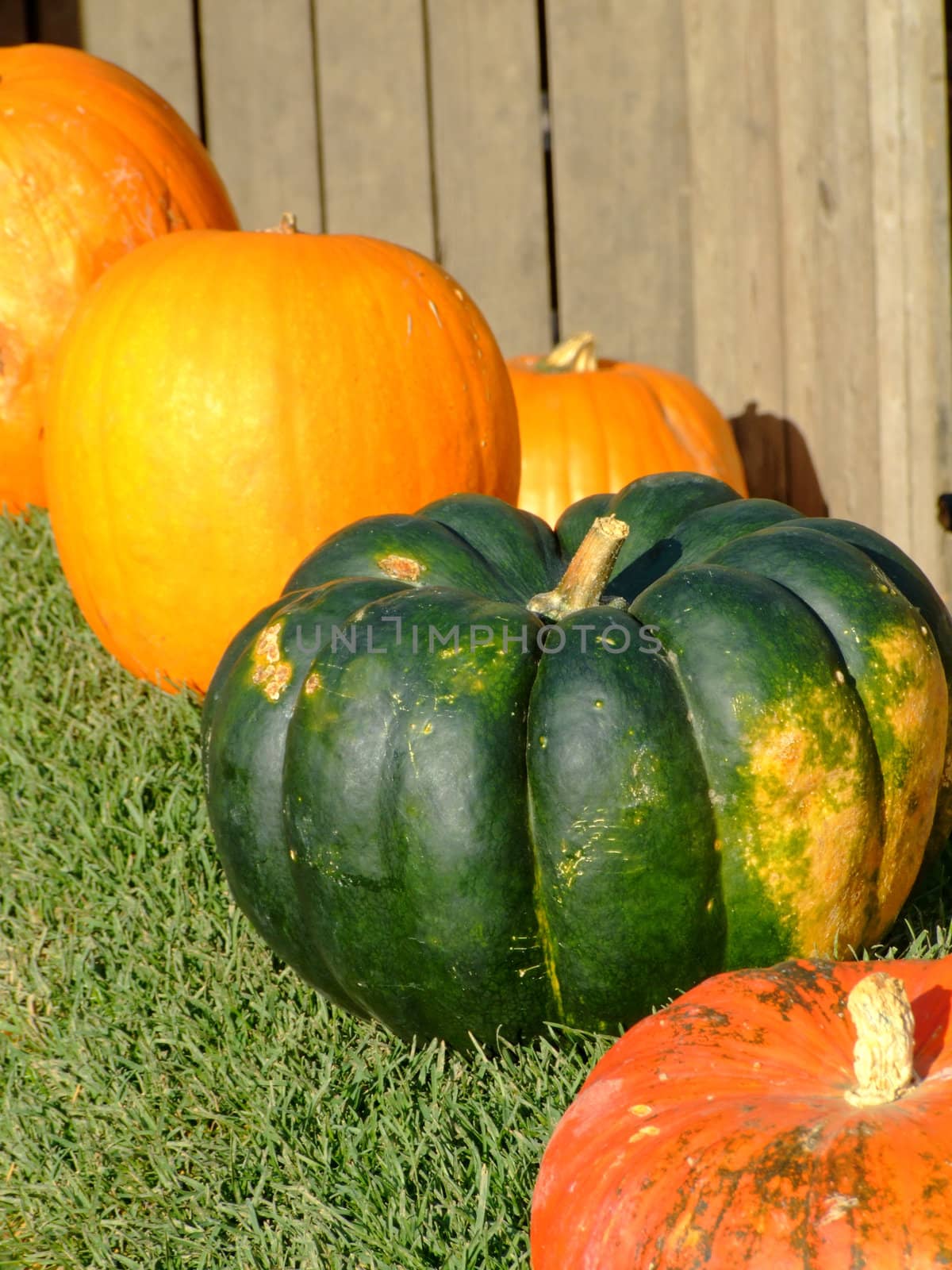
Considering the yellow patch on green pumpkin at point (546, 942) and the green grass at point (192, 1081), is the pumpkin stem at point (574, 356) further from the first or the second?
the yellow patch on green pumpkin at point (546, 942)

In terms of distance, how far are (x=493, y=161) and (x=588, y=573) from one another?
2587 mm

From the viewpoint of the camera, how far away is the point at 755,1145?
130cm

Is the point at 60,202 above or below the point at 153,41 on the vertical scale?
below

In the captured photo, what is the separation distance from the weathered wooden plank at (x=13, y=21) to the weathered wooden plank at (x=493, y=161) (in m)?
1.28

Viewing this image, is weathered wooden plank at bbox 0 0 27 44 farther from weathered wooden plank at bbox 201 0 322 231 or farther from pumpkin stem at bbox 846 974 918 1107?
pumpkin stem at bbox 846 974 918 1107

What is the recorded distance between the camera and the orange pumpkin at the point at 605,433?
3436 mm

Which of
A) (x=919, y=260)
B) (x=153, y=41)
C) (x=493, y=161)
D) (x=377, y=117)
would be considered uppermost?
(x=153, y=41)

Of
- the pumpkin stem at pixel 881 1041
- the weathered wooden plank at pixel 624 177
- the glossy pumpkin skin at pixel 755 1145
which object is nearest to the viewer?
the glossy pumpkin skin at pixel 755 1145

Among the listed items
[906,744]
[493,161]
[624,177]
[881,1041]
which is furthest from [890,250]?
[881,1041]

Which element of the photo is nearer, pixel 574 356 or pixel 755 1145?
pixel 755 1145

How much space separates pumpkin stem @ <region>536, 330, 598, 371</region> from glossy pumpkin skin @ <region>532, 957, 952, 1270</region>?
2394 millimetres

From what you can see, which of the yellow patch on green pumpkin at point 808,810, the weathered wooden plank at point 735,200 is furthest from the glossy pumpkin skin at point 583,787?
the weathered wooden plank at point 735,200

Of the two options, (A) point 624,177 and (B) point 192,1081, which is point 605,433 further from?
(B) point 192,1081

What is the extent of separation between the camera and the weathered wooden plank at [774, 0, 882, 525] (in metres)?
3.11
